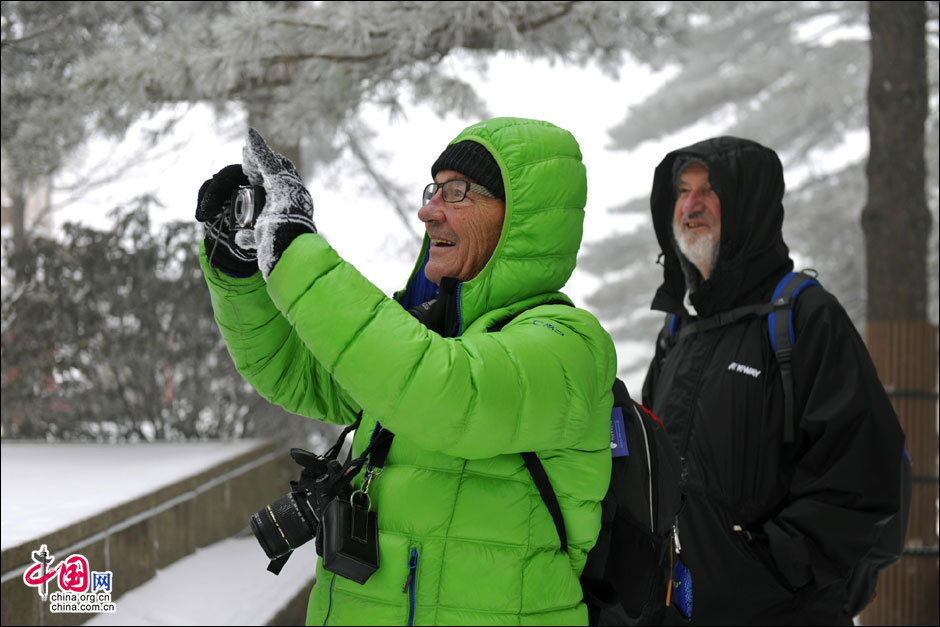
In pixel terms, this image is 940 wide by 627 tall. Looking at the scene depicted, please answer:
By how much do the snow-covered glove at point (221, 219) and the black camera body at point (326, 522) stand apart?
1.25ft

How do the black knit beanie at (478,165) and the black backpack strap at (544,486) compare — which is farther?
the black knit beanie at (478,165)

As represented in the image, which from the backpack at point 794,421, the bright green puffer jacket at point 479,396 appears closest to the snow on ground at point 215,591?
the backpack at point 794,421

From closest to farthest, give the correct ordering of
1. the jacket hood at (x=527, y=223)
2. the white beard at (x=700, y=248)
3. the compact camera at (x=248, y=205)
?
the compact camera at (x=248, y=205), the jacket hood at (x=527, y=223), the white beard at (x=700, y=248)

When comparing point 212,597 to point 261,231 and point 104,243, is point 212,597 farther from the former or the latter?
point 261,231

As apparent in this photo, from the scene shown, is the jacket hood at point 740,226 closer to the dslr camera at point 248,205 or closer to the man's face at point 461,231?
the man's face at point 461,231

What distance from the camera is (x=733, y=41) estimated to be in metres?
18.1

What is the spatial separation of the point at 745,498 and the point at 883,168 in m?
3.47

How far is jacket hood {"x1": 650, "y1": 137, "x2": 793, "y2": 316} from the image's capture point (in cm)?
288

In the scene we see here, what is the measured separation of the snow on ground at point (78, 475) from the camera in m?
4.23

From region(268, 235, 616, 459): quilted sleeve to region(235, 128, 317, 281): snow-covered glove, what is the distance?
0.10 ft

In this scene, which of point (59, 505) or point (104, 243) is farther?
point (104, 243)

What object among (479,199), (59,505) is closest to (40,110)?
(59,505)

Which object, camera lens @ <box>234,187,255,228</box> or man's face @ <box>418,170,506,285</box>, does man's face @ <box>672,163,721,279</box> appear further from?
camera lens @ <box>234,187,255,228</box>

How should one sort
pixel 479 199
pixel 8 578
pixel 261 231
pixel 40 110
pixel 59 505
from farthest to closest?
pixel 40 110 → pixel 59 505 → pixel 8 578 → pixel 479 199 → pixel 261 231
